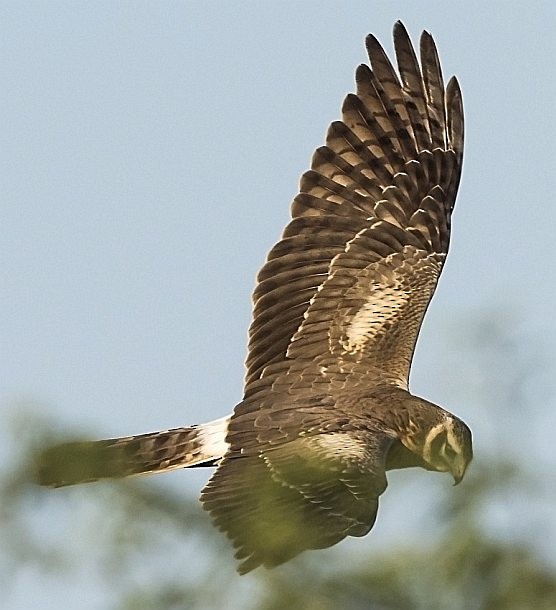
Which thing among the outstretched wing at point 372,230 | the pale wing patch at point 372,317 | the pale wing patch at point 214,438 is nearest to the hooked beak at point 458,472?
the pale wing patch at point 214,438

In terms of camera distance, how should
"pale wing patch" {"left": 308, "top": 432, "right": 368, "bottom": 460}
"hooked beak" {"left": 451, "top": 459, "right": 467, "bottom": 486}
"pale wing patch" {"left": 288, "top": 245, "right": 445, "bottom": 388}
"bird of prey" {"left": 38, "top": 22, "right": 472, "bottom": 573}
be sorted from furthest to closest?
"pale wing patch" {"left": 288, "top": 245, "right": 445, "bottom": 388} < "bird of prey" {"left": 38, "top": 22, "right": 472, "bottom": 573} < "pale wing patch" {"left": 308, "top": 432, "right": 368, "bottom": 460} < "hooked beak" {"left": 451, "top": 459, "right": 467, "bottom": 486}

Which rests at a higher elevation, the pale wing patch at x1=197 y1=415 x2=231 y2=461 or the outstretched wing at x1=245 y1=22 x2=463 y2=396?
the outstretched wing at x1=245 y1=22 x2=463 y2=396

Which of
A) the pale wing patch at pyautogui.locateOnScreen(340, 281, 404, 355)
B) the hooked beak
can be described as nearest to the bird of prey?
the pale wing patch at pyautogui.locateOnScreen(340, 281, 404, 355)

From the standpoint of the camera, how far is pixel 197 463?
280 inches

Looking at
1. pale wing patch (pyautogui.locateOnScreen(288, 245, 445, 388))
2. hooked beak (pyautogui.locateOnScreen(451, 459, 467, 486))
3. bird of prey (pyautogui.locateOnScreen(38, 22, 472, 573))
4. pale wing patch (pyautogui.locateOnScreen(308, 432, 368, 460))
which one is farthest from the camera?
pale wing patch (pyautogui.locateOnScreen(288, 245, 445, 388))

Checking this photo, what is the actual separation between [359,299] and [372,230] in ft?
2.25

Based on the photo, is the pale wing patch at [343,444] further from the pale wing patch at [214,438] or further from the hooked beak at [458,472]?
the hooked beak at [458,472]

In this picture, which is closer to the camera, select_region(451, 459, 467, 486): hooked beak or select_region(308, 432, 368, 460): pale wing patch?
select_region(451, 459, 467, 486): hooked beak

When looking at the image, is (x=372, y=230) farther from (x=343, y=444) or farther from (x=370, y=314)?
(x=343, y=444)

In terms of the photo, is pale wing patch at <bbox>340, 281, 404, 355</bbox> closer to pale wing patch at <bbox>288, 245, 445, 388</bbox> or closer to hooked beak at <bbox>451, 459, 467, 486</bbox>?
pale wing patch at <bbox>288, 245, 445, 388</bbox>

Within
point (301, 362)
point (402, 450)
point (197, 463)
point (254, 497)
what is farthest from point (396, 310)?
point (254, 497)

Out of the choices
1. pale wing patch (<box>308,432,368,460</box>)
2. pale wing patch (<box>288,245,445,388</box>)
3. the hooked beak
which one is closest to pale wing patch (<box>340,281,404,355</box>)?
pale wing patch (<box>288,245,445,388</box>)

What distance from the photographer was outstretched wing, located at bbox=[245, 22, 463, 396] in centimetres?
817

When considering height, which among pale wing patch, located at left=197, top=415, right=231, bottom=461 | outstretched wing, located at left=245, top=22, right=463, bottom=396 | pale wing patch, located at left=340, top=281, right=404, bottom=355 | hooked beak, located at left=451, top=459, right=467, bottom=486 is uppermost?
hooked beak, located at left=451, top=459, right=467, bottom=486
